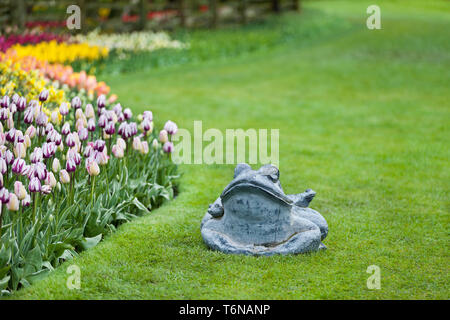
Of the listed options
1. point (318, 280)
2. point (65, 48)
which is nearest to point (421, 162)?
point (318, 280)

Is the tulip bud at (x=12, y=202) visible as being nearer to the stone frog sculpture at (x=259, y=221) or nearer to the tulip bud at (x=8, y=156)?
the tulip bud at (x=8, y=156)

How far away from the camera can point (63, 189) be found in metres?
5.73

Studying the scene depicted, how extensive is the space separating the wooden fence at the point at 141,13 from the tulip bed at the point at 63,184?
974 centimetres

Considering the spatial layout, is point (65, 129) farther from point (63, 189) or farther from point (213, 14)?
point (213, 14)

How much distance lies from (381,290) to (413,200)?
2.68 metres

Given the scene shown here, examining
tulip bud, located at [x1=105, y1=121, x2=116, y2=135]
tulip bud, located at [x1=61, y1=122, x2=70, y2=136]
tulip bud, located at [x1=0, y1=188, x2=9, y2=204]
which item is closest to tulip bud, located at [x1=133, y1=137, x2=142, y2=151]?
tulip bud, located at [x1=105, y1=121, x2=116, y2=135]

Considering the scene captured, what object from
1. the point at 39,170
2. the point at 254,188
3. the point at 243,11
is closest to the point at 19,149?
the point at 39,170

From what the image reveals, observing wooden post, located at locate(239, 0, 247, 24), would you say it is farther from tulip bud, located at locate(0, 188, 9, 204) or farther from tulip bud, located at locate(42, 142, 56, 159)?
tulip bud, located at locate(0, 188, 9, 204)

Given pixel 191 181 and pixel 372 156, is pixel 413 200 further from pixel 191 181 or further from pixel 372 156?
pixel 191 181

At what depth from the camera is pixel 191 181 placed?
25.5 ft

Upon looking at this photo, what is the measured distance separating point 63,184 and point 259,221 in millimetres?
1904

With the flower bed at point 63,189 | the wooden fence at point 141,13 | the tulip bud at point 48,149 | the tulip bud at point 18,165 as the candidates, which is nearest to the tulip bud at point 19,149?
the flower bed at point 63,189

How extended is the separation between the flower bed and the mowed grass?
0.18 metres

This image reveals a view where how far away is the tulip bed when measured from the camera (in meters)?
4.77
